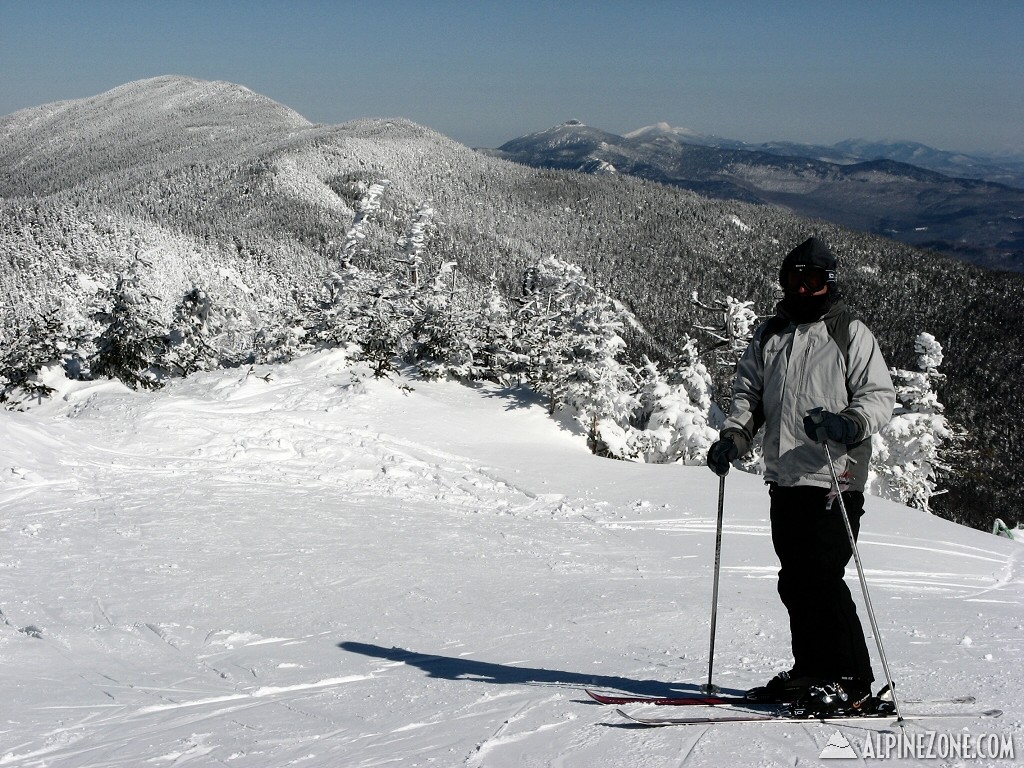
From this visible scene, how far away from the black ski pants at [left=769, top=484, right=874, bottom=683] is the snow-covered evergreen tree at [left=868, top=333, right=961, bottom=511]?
20.8m

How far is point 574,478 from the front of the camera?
13.0 meters

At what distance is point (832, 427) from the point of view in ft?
11.6

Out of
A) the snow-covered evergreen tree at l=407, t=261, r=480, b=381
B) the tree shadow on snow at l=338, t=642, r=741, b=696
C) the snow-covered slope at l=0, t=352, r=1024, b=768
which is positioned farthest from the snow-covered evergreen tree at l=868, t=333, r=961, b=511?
the tree shadow on snow at l=338, t=642, r=741, b=696

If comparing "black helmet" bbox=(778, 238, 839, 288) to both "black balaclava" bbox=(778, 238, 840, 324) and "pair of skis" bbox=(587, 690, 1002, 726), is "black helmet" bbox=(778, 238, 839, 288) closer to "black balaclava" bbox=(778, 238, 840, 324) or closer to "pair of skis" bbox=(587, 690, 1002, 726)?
"black balaclava" bbox=(778, 238, 840, 324)

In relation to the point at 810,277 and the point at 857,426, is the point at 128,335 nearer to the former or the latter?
the point at 810,277

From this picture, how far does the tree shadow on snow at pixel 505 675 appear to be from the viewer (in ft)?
14.5

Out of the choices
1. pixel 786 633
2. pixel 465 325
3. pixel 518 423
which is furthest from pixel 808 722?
pixel 465 325

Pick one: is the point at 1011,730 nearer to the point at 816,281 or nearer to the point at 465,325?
the point at 816,281

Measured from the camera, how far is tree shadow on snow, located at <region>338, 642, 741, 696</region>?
442cm

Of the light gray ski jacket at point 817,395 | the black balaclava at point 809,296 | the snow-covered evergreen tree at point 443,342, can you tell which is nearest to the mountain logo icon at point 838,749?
the light gray ski jacket at point 817,395

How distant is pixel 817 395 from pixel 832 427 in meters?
0.28

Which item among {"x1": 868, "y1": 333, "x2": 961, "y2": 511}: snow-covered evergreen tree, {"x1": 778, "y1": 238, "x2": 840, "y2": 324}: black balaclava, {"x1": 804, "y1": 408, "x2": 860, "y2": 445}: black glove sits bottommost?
{"x1": 868, "y1": 333, "x2": 961, "y2": 511}: snow-covered evergreen tree

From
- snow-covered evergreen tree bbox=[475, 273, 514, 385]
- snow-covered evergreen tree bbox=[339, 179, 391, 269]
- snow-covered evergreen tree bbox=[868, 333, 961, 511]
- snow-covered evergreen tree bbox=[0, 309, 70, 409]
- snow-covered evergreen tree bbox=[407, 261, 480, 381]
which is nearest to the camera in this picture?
snow-covered evergreen tree bbox=[407, 261, 480, 381]

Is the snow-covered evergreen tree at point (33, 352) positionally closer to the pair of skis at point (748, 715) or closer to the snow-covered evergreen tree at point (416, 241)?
the snow-covered evergreen tree at point (416, 241)
